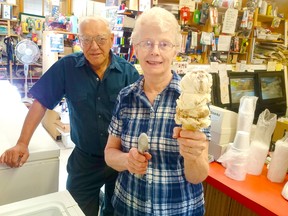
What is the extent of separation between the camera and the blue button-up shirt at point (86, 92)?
1.42 m

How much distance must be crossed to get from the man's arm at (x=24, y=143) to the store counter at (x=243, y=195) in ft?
3.25

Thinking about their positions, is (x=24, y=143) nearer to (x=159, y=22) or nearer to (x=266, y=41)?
(x=159, y=22)

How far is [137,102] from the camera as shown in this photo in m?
1.06

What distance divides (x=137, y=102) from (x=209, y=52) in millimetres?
1829

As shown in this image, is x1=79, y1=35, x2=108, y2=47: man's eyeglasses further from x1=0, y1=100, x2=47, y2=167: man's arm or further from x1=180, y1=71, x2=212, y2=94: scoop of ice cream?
x1=180, y1=71, x2=212, y2=94: scoop of ice cream

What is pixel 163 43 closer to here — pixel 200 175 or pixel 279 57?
pixel 200 175

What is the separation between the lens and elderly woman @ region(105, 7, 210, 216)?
0.95 meters

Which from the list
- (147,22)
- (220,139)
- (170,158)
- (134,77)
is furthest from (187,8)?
(170,158)

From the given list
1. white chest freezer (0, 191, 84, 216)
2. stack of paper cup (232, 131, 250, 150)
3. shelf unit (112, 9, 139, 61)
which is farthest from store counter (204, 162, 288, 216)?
shelf unit (112, 9, 139, 61)

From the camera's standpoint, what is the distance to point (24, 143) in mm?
1265

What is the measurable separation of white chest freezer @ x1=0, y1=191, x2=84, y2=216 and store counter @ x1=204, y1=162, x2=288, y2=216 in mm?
802

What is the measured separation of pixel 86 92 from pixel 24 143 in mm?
407

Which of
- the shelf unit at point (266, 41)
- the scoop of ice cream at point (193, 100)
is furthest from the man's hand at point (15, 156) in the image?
the shelf unit at point (266, 41)

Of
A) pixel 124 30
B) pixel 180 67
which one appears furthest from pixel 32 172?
pixel 180 67
